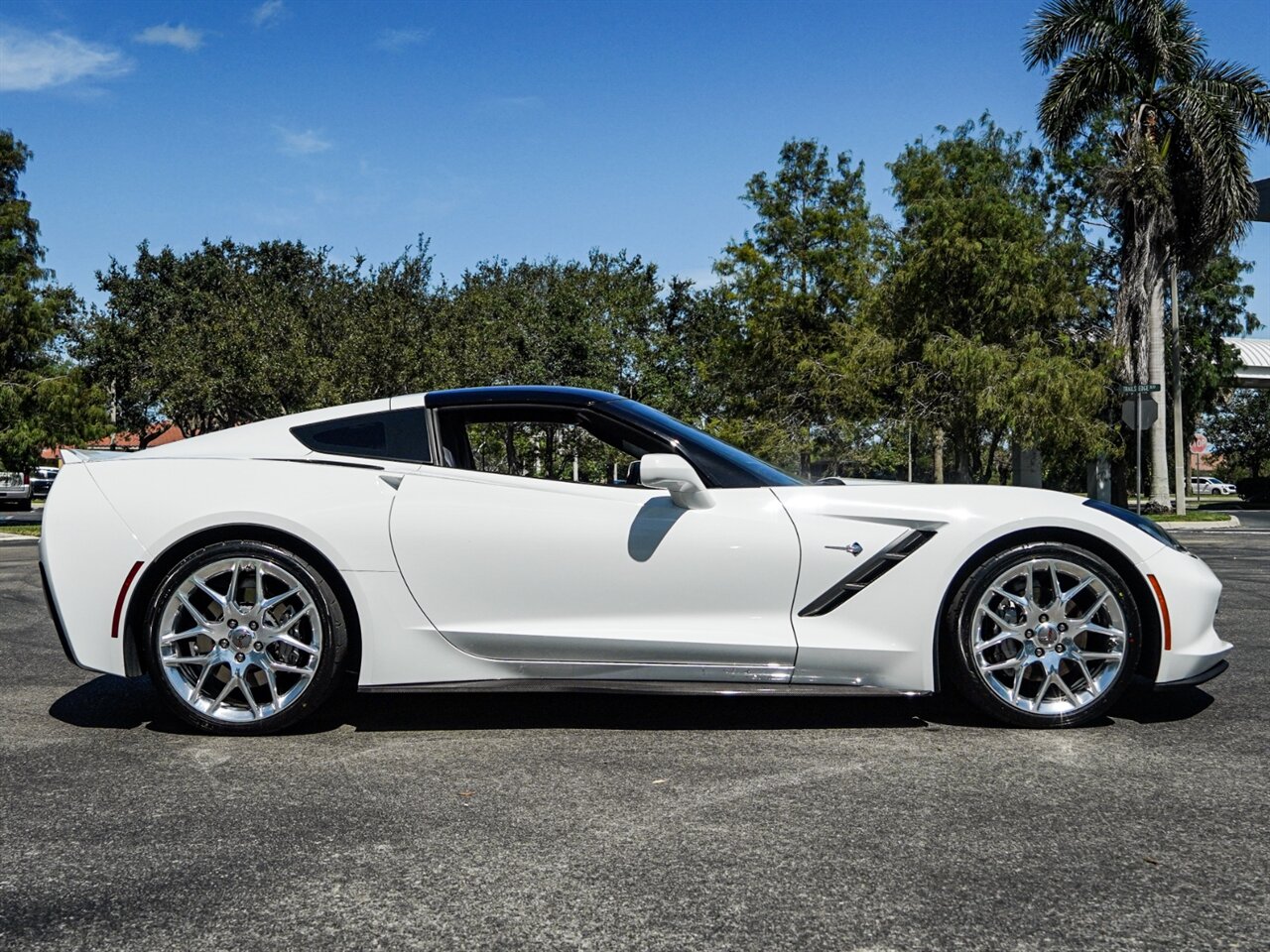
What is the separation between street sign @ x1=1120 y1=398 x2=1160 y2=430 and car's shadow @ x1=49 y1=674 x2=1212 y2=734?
1728cm

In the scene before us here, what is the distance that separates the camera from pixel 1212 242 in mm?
26078

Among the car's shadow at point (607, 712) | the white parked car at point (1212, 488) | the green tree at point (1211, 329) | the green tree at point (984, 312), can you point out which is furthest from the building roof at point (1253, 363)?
the car's shadow at point (607, 712)

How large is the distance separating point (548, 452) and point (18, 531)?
70.4 ft

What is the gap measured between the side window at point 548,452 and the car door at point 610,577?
0.68 feet

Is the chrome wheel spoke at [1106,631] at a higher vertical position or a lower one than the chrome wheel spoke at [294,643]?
higher

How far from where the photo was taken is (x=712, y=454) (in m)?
4.39

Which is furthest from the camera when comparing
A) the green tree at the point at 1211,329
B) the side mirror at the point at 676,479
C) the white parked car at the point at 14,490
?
the green tree at the point at 1211,329

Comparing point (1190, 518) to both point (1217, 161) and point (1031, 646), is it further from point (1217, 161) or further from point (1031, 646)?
point (1031, 646)

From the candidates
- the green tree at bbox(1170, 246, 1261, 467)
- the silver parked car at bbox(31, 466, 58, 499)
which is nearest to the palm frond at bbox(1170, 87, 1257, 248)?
the green tree at bbox(1170, 246, 1261, 467)

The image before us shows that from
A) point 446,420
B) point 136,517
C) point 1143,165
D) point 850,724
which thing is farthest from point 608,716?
point 1143,165

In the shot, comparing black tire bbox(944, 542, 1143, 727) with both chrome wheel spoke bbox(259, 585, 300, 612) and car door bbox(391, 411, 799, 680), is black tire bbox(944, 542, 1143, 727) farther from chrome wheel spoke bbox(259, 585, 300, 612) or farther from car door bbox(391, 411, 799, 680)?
chrome wheel spoke bbox(259, 585, 300, 612)

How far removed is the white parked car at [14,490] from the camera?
32219 mm

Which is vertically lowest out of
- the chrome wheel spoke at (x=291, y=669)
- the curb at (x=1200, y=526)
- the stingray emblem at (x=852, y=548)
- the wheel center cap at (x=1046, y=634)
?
the curb at (x=1200, y=526)

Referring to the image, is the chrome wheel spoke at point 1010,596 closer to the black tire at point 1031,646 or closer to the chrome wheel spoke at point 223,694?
the black tire at point 1031,646
